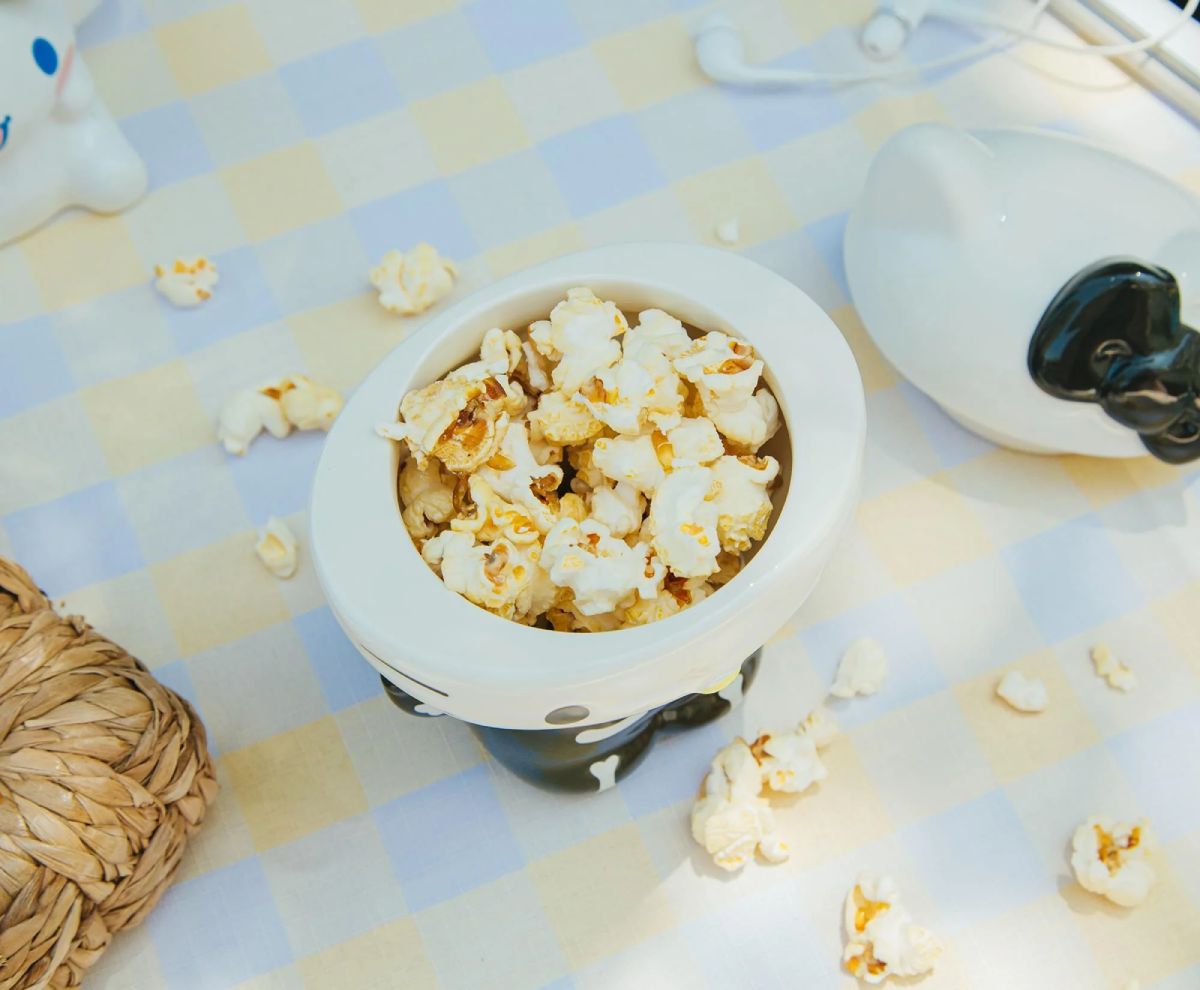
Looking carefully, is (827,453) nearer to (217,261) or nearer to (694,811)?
(694,811)

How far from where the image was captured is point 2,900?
1.94 feet

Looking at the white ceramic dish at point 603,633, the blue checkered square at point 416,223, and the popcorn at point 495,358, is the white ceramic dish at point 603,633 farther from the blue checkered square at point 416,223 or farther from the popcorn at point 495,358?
the blue checkered square at point 416,223

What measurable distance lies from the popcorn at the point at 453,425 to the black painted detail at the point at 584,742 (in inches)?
4.7

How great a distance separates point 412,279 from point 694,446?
1.03 ft

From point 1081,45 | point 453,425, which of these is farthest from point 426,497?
point 1081,45

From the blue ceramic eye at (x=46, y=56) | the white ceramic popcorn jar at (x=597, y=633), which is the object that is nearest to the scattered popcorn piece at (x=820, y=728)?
the white ceramic popcorn jar at (x=597, y=633)

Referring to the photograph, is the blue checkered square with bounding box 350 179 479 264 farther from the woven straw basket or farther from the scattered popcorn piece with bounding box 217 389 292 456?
the woven straw basket

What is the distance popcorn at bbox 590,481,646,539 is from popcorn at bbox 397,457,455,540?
0.07 metres

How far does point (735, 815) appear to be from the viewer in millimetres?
678

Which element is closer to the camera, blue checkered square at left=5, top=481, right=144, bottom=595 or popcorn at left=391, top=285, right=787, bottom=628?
popcorn at left=391, top=285, right=787, bottom=628

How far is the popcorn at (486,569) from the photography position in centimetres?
53

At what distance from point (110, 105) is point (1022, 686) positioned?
2.39 feet

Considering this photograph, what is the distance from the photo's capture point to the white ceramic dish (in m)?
0.51

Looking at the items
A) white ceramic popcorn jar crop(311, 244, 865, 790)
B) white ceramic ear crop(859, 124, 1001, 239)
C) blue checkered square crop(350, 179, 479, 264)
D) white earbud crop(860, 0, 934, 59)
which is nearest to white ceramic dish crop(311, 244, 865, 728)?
white ceramic popcorn jar crop(311, 244, 865, 790)
